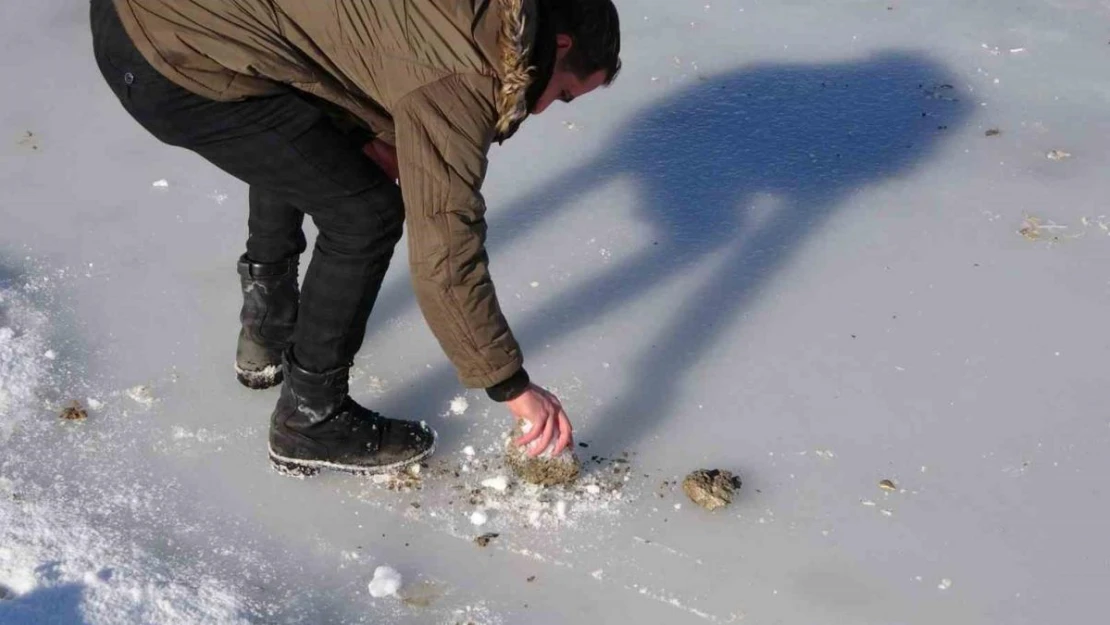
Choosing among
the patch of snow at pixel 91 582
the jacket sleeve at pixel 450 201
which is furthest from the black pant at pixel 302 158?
the patch of snow at pixel 91 582

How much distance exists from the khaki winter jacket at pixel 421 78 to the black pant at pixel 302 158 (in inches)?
1.7

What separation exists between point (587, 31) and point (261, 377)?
1.10m

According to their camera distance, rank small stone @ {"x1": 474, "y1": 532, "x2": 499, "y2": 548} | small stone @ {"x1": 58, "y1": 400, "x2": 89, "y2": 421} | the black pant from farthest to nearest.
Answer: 1. small stone @ {"x1": 58, "y1": 400, "x2": 89, "y2": 421}
2. small stone @ {"x1": 474, "y1": 532, "x2": 499, "y2": 548}
3. the black pant

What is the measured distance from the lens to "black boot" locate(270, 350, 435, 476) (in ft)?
7.75

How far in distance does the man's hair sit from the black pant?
42cm

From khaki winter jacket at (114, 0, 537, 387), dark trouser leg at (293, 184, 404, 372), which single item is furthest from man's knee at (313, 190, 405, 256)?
khaki winter jacket at (114, 0, 537, 387)

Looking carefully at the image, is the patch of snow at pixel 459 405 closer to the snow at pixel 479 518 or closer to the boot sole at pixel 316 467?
the boot sole at pixel 316 467

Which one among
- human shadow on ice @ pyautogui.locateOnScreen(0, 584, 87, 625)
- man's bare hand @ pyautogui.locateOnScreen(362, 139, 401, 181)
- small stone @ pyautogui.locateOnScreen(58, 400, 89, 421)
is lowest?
small stone @ pyautogui.locateOnScreen(58, 400, 89, 421)

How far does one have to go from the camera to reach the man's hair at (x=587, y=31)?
1.91 meters

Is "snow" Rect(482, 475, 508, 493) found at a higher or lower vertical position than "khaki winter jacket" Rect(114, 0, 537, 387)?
lower

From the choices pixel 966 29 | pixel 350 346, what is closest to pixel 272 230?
pixel 350 346

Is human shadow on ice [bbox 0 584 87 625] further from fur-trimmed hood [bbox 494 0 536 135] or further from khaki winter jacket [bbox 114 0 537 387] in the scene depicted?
fur-trimmed hood [bbox 494 0 536 135]

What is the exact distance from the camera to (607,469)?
2.47 metres

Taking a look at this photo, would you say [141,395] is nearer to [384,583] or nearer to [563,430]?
[384,583]
